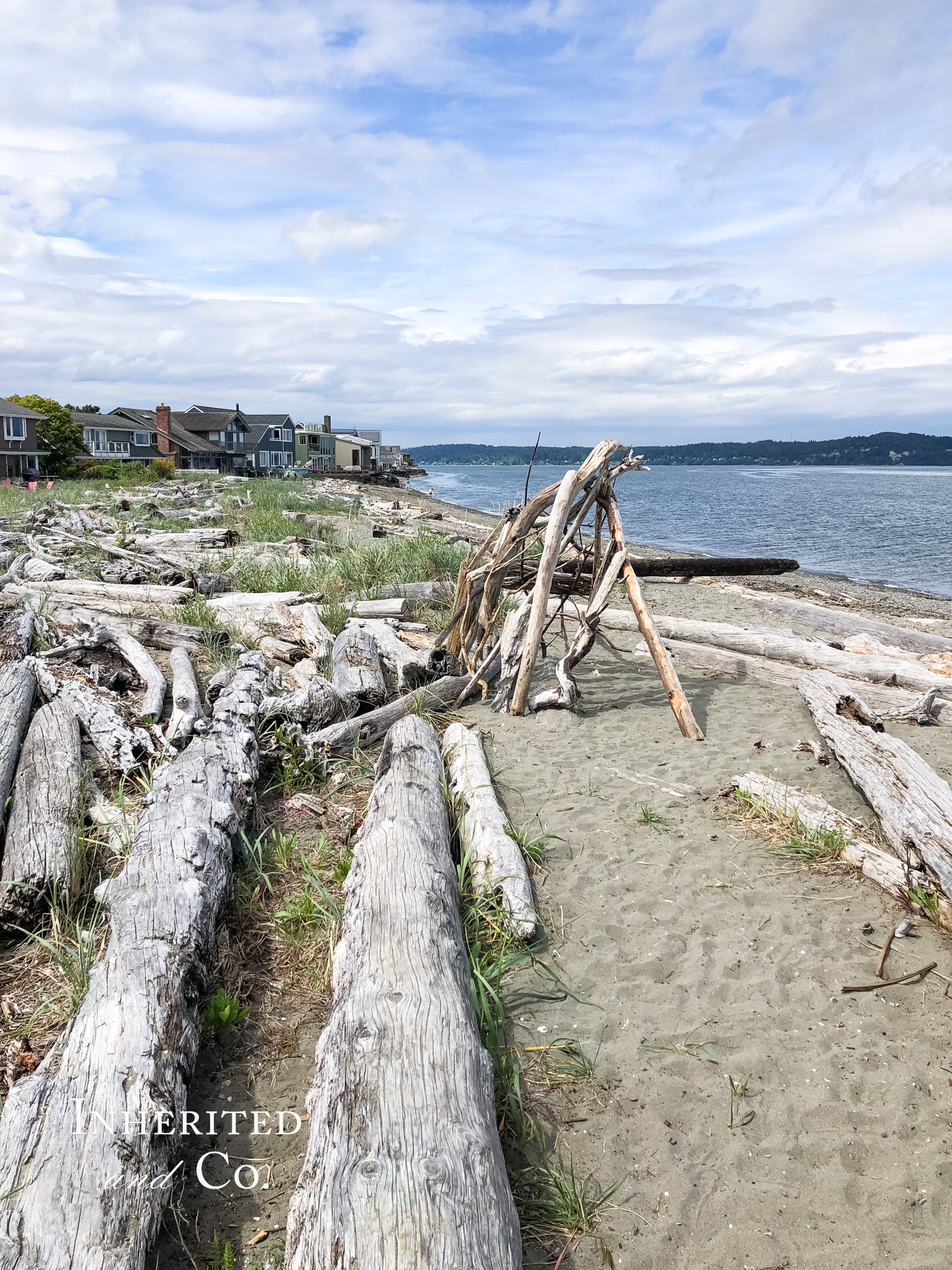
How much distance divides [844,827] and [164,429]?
70939 millimetres

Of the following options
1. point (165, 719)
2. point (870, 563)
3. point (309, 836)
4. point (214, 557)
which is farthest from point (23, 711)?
point (870, 563)

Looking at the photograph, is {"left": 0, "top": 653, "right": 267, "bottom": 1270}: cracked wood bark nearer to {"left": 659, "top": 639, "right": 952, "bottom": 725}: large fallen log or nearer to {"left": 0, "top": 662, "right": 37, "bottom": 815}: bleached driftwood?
{"left": 0, "top": 662, "right": 37, "bottom": 815}: bleached driftwood

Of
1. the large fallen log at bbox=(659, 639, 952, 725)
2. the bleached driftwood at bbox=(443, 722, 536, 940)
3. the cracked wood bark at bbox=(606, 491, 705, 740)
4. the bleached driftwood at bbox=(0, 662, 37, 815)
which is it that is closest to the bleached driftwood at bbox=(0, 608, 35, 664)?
the bleached driftwood at bbox=(0, 662, 37, 815)

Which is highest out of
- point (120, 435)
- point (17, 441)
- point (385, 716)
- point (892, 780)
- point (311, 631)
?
point (120, 435)

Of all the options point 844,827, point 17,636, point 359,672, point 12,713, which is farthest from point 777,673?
point 17,636

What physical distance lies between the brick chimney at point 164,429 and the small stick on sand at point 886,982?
6863 cm

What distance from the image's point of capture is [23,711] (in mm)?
5609

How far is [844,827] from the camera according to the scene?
4.54 meters

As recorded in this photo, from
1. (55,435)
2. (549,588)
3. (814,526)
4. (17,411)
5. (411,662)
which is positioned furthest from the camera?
(55,435)

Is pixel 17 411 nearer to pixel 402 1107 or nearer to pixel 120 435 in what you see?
pixel 120 435

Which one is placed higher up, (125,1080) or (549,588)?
(549,588)

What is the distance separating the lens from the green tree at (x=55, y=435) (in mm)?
48406

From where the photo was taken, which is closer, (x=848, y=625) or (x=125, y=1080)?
(x=125, y=1080)

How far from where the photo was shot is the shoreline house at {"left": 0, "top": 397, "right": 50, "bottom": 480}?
44.9 metres
